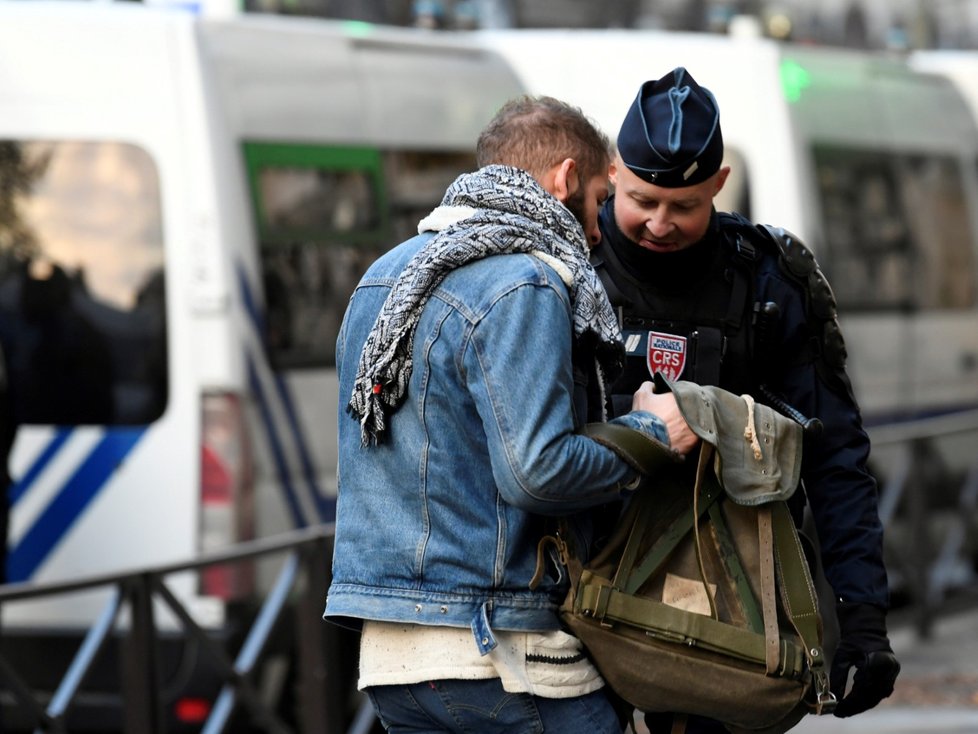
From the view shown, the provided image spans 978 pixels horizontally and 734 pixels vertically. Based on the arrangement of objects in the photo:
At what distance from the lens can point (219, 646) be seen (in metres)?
5.71

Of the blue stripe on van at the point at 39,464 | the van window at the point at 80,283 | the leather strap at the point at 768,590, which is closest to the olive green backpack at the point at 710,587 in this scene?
the leather strap at the point at 768,590

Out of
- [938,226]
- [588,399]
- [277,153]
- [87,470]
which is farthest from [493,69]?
[588,399]

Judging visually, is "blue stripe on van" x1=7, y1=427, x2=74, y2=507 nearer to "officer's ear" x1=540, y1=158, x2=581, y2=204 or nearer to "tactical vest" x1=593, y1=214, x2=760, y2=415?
"tactical vest" x1=593, y1=214, x2=760, y2=415

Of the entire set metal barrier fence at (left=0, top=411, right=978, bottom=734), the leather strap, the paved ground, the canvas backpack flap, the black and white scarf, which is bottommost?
the paved ground

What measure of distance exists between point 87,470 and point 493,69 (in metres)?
2.73

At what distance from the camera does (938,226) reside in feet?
35.4

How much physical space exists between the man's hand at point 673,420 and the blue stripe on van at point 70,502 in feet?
12.7

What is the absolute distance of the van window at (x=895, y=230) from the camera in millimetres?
9828

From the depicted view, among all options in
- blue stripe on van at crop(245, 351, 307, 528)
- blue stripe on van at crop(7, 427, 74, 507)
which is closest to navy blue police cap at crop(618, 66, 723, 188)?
blue stripe on van at crop(245, 351, 307, 528)

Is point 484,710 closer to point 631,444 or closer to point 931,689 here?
point 631,444

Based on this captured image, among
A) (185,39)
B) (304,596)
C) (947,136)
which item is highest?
(185,39)

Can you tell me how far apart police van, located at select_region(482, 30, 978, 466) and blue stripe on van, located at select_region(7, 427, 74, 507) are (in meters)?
2.96

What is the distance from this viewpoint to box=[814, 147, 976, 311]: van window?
9828 mm

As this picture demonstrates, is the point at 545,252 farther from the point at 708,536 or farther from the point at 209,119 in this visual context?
the point at 209,119
